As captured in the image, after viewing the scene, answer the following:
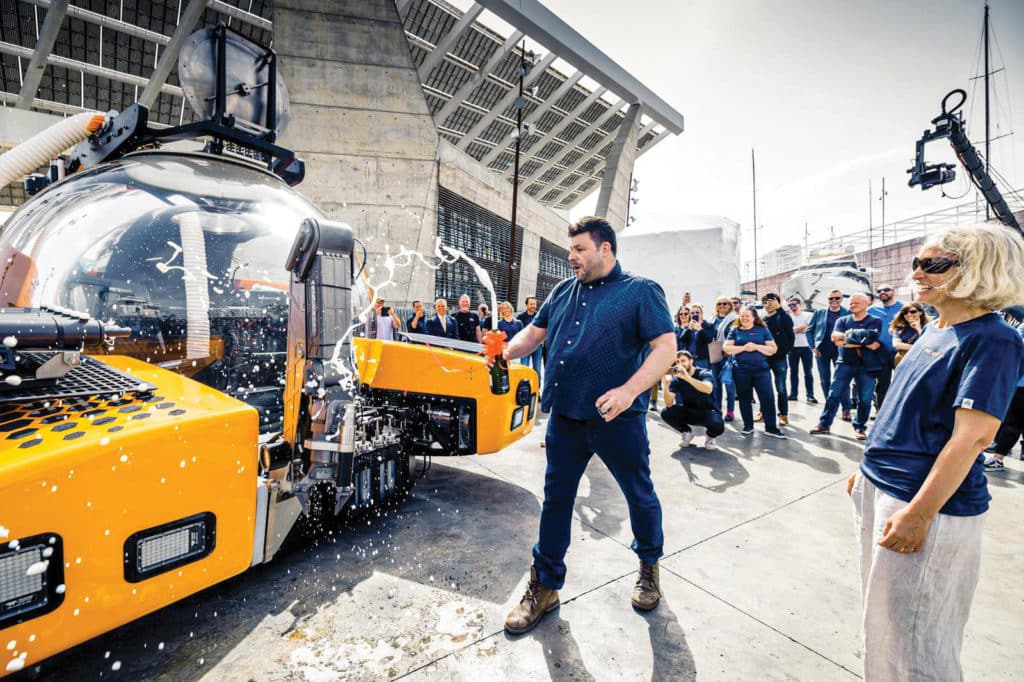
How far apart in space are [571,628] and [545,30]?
871 inches

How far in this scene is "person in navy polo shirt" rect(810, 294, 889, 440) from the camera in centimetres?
545

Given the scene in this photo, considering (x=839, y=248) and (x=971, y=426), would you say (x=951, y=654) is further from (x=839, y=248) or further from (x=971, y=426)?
(x=839, y=248)

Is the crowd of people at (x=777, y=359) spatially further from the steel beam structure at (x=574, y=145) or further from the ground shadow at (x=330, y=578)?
the steel beam structure at (x=574, y=145)

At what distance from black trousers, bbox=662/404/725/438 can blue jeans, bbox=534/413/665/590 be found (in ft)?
9.66

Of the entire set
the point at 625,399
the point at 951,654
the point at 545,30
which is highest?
the point at 545,30

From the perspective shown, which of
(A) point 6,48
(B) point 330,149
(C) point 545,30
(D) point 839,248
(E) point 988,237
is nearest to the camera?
(E) point 988,237

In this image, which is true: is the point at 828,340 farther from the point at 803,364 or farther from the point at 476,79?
the point at 476,79

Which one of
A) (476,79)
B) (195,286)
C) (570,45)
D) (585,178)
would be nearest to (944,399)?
(195,286)

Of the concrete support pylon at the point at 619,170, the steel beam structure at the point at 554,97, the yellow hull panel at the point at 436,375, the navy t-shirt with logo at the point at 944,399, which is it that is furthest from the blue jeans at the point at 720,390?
the steel beam structure at the point at 554,97

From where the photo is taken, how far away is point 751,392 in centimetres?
562

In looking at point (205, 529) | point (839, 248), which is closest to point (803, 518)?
point (205, 529)

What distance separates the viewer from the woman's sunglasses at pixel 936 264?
137 cm

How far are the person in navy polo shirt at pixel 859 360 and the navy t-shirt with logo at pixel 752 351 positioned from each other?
0.83 meters

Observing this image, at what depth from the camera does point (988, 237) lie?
135 cm
